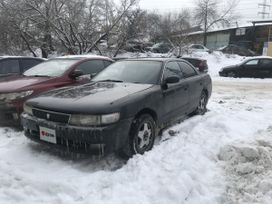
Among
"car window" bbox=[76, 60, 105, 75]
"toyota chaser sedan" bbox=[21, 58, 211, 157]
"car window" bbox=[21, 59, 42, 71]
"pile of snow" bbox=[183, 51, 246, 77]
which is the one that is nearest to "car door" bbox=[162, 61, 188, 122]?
"toyota chaser sedan" bbox=[21, 58, 211, 157]

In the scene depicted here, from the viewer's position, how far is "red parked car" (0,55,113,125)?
6.08 m

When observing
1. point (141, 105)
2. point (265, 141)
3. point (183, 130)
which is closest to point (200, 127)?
point (183, 130)

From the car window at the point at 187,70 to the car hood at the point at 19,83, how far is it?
2748 mm

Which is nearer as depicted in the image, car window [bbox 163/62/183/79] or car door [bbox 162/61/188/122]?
car door [bbox 162/61/188/122]

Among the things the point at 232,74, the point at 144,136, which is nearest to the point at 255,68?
the point at 232,74

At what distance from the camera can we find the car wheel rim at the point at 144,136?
4863 mm

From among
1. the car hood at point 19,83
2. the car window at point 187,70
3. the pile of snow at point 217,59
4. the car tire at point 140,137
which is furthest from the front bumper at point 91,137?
the pile of snow at point 217,59

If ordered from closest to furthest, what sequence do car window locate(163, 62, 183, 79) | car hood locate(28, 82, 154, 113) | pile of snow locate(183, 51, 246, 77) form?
car hood locate(28, 82, 154, 113) → car window locate(163, 62, 183, 79) → pile of snow locate(183, 51, 246, 77)

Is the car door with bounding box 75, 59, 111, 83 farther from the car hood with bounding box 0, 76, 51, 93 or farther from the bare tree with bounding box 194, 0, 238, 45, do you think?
the bare tree with bounding box 194, 0, 238, 45

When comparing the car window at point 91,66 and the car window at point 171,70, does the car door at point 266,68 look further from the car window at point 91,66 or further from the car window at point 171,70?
the car window at point 171,70

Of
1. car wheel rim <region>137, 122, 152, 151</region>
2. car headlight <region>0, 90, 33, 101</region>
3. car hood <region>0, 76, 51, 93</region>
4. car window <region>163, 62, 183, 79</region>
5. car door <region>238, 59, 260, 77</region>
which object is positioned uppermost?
car window <region>163, 62, 183, 79</region>

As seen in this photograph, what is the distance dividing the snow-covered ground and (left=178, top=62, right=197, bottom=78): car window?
1.46 metres

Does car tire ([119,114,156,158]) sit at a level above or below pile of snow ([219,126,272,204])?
above

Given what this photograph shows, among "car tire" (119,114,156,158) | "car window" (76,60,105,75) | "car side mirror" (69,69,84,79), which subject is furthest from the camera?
"car window" (76,60,105,75)
